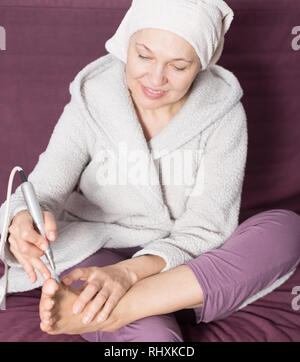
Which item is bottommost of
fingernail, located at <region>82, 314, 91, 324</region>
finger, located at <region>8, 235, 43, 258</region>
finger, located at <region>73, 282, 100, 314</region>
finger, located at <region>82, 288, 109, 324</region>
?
fingernail, located at <region>82, 314, 91, 324</region>

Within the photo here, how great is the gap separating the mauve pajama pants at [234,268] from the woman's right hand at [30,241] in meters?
0.20

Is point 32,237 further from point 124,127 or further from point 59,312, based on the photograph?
point 124,127

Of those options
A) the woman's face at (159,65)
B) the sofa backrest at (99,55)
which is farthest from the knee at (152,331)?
the sofa backrest at (99,55)

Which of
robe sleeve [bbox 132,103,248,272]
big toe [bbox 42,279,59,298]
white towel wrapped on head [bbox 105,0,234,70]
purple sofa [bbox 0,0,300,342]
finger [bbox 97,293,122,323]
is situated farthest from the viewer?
purple sofa [bbox 0,0,300,342]

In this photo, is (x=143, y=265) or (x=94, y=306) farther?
(x=143, y=265)

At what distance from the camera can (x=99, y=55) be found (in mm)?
1492

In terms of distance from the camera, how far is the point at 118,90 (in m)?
1.25

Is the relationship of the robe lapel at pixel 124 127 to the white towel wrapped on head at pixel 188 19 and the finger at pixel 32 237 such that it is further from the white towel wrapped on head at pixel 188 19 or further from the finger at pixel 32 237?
the finger at pixel 32 237

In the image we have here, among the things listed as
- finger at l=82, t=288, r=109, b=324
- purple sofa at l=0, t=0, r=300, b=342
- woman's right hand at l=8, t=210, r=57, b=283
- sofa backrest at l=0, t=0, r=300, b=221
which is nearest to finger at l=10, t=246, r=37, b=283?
woman's right hand at l=8, t=210, r=57, b=283

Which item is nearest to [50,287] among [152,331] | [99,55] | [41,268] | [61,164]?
[41,268]

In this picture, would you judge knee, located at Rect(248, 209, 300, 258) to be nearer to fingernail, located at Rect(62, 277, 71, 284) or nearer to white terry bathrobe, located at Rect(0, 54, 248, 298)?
white terry bathrobe, located at Rect(0, 54, 248, 298)

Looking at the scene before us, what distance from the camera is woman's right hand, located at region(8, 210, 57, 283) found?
0.96m

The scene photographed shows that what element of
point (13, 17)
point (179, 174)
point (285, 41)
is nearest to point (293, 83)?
point (285, 41)

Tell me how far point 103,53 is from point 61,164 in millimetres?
421
